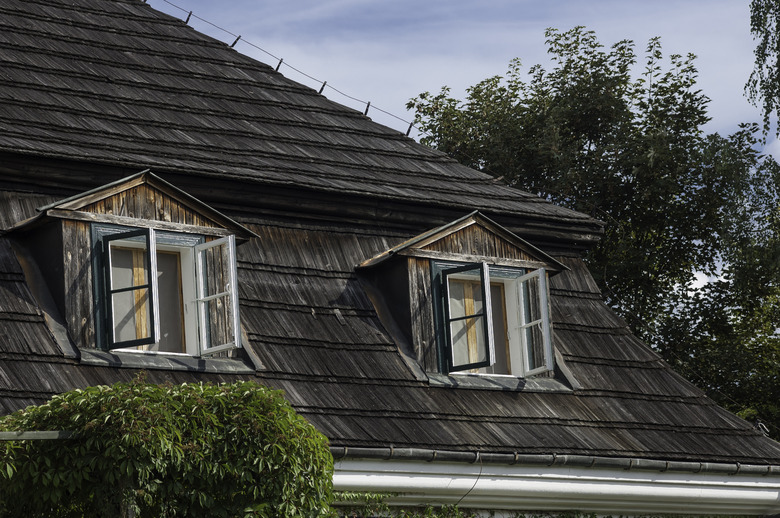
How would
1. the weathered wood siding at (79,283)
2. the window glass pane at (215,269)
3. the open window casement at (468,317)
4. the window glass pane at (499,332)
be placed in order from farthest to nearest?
the window glass pane at (499,332)
the open window casement at (468,317)
the window glass pane at (215,269)
the weathered wood siding at (79,283)

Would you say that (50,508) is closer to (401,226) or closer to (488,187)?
(401,226)

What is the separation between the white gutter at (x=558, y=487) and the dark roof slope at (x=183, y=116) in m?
2.60

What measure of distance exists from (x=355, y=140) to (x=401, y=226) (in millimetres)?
1306

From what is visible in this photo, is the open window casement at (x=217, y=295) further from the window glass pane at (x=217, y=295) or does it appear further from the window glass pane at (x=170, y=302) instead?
the window glass pane at (x=170, y=302)

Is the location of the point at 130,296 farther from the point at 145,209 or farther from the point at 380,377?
the point at 380,377

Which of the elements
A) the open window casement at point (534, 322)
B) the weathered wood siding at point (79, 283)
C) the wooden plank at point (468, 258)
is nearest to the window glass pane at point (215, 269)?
the weathered wood siding at point (79, 283)

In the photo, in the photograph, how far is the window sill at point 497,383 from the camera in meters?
10.7

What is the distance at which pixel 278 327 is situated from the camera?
10.1 meters

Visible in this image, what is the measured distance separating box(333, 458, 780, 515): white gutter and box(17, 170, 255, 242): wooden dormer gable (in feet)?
7.12

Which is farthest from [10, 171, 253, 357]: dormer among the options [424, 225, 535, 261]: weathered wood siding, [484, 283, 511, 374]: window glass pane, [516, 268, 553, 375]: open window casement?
[516, 268, 553, 375]: open window casement

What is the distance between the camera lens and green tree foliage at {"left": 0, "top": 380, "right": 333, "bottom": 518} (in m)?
7.15

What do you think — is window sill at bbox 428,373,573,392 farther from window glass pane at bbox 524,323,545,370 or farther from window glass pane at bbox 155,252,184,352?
window glass pane at bbox 155,252,184,352

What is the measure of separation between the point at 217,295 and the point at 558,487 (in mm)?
3145

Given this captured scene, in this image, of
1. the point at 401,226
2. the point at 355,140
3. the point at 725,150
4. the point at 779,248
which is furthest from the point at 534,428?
the point at 725,150
